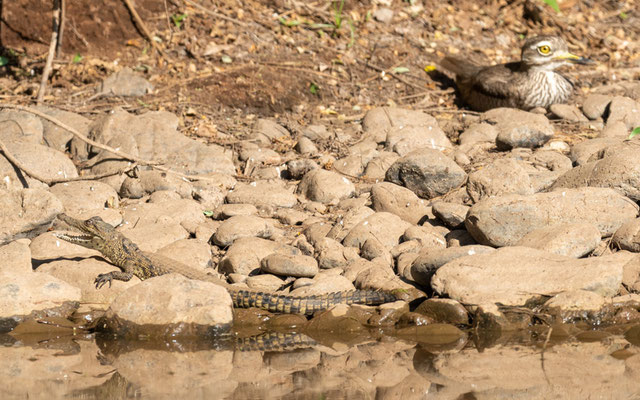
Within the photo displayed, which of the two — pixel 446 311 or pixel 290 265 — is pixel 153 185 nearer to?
pixel 290 265

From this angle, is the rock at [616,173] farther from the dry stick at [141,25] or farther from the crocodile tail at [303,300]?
the dry stick at [141,25]

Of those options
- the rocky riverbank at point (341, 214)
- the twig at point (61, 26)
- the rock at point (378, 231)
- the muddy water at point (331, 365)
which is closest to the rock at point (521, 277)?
the rocky riverbank at point (341, 214)

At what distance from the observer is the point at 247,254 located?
6891 mm

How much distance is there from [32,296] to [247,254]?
1663 millimetres

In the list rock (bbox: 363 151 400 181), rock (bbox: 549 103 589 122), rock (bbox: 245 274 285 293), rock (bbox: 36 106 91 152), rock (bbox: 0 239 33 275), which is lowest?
rock (bbox: 36 106 91 152)

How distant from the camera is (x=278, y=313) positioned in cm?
631

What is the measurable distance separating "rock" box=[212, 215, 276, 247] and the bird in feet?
12.7

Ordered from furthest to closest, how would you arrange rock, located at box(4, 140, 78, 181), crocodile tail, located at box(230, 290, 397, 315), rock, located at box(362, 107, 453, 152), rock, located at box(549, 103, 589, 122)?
rock, located at box(549, 103, 589, 122), rock, located at box(362, 107, 453, 152), rock, located at box(4, 140, 78, 181), crocodile tail, located at box(230, 290, 397, 315)

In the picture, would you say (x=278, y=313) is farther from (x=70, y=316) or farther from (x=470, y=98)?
(x=470, y=98)

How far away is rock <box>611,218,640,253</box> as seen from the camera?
262 inches

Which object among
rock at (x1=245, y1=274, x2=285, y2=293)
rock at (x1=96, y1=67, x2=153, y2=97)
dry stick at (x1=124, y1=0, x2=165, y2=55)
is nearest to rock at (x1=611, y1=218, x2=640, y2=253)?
rock at (x1=245, y1=274, x2=285, y2=293)

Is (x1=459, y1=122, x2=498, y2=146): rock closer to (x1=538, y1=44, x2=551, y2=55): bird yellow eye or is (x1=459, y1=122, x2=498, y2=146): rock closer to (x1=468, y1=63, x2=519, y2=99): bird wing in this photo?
(x1=468, y1=63, x2=519, y2=99): bird wing

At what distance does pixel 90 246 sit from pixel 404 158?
9.36 ft

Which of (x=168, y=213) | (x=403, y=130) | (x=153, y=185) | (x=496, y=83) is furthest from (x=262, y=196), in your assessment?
(x=496, y=83)
